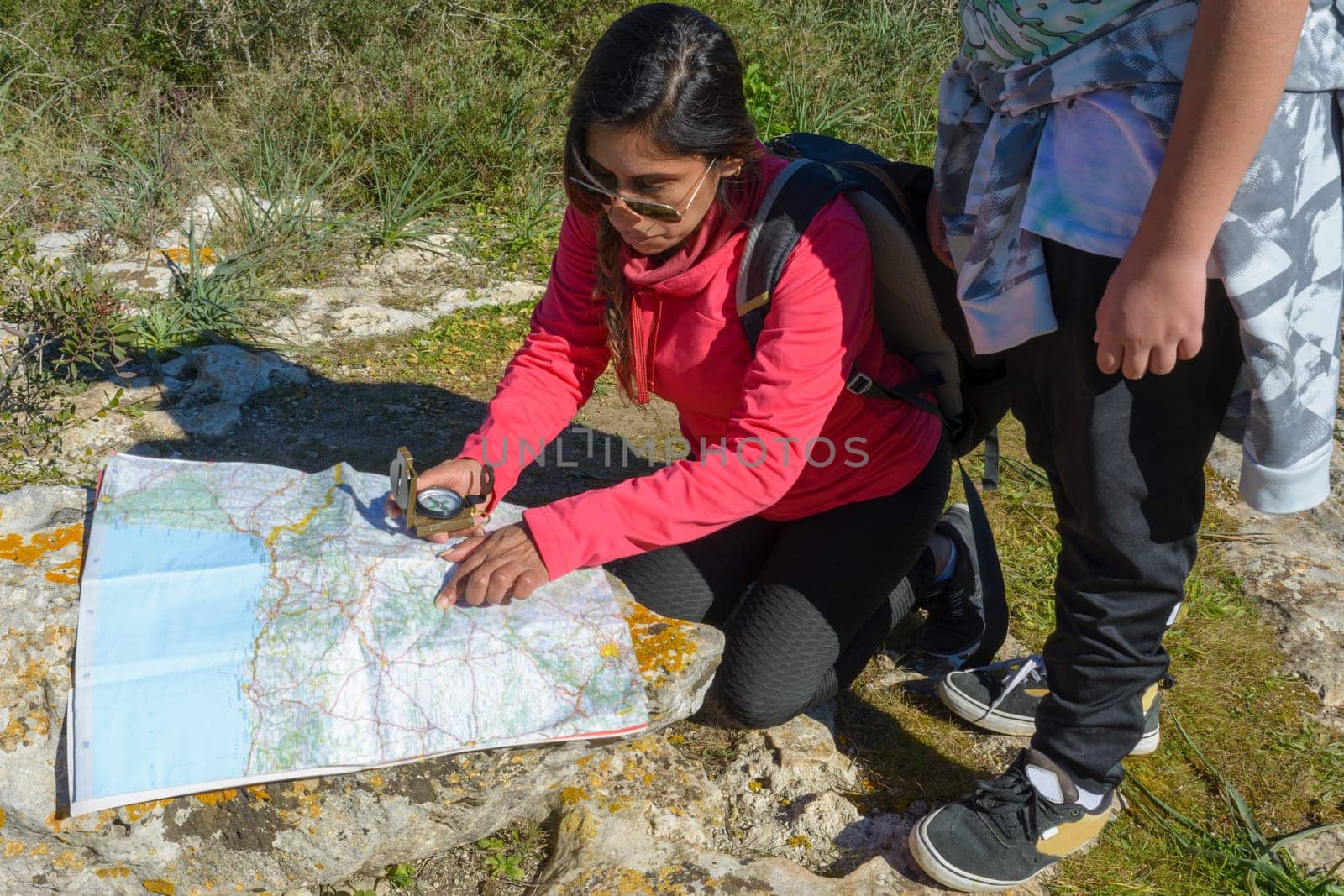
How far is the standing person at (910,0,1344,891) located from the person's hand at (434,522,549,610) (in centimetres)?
93

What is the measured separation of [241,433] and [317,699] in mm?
1851

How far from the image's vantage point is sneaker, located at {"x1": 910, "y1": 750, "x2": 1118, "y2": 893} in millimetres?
2131

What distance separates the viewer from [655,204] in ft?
6.93

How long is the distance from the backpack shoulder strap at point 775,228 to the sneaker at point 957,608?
1.00 metres

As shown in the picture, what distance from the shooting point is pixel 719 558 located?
2658mm

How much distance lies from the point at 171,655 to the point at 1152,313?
1696 millimetres

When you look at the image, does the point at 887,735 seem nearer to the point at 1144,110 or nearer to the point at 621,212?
the point at 621,212

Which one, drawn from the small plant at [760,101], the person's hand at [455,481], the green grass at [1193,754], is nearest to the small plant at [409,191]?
the small plant at [760,101]

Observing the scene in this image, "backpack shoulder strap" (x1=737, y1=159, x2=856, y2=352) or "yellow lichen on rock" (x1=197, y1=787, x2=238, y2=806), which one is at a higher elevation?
"backpack shoulder strap" (x1=737, y1=159, x2=856, y2=352)

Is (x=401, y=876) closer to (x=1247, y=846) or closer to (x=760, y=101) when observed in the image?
(x=1247, y=846)

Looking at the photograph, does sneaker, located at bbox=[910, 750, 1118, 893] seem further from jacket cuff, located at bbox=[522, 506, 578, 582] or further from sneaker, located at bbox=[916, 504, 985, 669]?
jacket cuff, located at bbox=[522, 506, 578, 582]

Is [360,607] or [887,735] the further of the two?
[887,735]

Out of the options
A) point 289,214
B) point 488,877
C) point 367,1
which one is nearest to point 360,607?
point 488,877

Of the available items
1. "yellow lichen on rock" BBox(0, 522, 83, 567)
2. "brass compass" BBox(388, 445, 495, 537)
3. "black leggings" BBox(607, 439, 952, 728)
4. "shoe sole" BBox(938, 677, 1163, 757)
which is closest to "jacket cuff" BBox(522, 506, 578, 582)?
"brass compass" BBox(388, 445, 495, 537)
